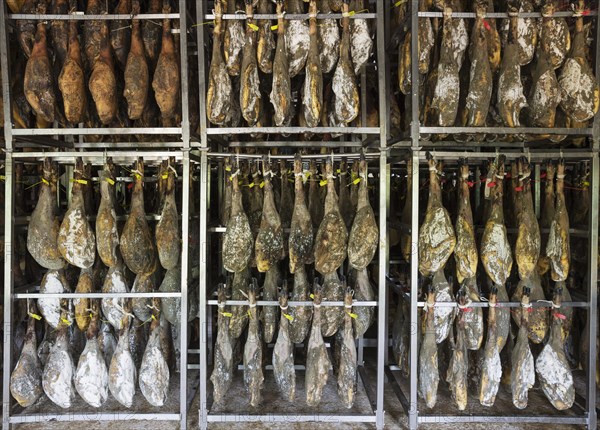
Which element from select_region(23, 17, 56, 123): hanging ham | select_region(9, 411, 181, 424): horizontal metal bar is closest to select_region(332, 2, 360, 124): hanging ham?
select_region(23, 17, 56, 123): hanging ham

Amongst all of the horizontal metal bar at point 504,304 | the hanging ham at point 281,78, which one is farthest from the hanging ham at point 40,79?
the horizontal metal bar at point 504,304

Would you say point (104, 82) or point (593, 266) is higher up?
point (104, 82)

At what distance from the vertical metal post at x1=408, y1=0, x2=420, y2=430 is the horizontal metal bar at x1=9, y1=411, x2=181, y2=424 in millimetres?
1978

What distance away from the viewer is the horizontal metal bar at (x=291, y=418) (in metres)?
3.89

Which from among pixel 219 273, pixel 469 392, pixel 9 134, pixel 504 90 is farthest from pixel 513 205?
pixel 9 134

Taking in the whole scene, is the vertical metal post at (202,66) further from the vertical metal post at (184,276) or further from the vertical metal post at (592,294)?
the vertical metal post at (592,294)

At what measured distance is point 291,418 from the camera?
393 centimetres

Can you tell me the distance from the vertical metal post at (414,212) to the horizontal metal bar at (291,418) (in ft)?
1.36

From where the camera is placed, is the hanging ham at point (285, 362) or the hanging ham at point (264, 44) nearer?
the hanging ham at point (264, 44)

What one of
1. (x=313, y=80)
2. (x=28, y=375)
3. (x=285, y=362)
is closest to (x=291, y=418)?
(x=285, y=362)

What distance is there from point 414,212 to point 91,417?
322 centimetres

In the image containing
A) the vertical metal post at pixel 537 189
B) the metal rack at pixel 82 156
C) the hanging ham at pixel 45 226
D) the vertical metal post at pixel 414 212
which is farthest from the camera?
the vertical metal post at pixel 537 189

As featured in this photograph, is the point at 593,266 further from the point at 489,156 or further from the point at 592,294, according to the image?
the point at 489,156

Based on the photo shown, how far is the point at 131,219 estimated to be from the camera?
3.84m
